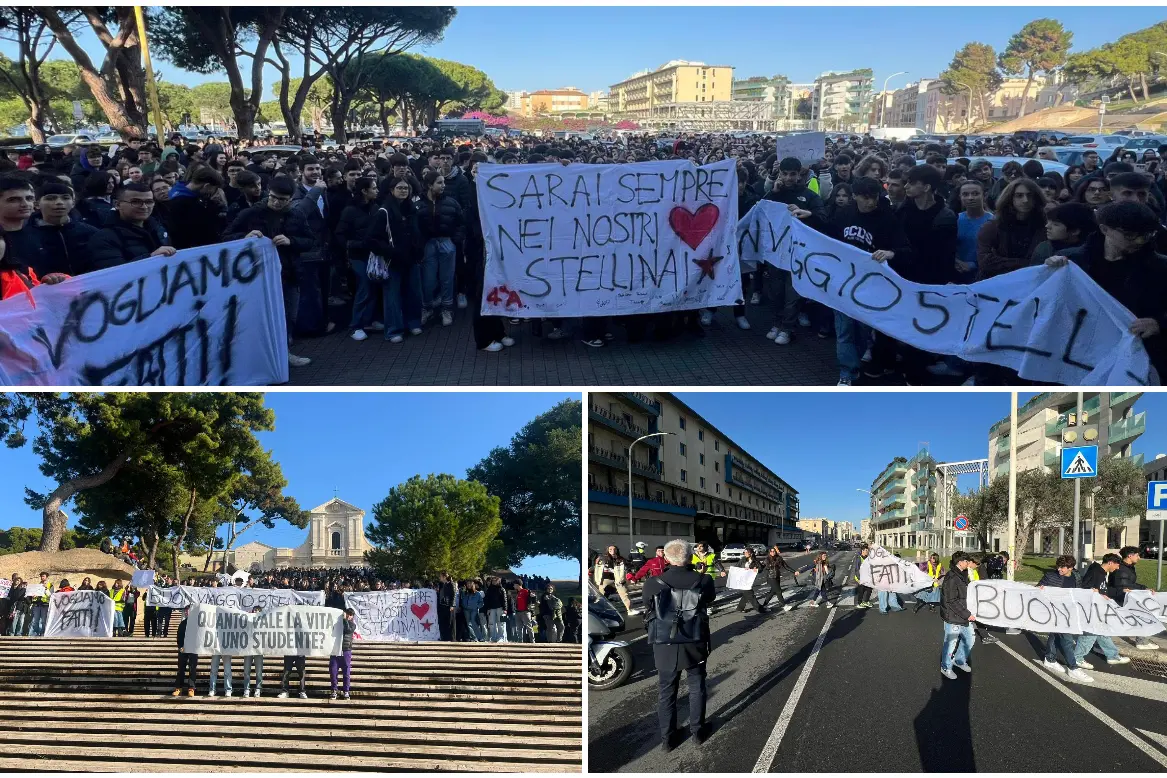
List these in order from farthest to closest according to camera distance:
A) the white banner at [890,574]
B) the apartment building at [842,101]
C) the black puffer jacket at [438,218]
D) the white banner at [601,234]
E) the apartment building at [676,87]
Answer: the apartment building at [842,101] < the apartment building at [676,87] < the black puffer jacket at [438,218] < the white banner at [601,234] < the white banner at [890,574]

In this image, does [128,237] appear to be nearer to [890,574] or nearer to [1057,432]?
[890,574]

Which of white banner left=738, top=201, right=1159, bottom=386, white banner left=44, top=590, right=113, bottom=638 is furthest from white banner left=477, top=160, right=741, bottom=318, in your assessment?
white banner left=44, top=590, right=113, bottom=638

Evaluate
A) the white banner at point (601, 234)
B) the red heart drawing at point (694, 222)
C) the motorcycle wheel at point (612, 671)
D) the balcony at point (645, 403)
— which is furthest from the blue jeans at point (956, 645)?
the red heart drawing at point (694, 222)

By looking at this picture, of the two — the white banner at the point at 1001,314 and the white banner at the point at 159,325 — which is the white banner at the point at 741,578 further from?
the white banner at the point at 159,325

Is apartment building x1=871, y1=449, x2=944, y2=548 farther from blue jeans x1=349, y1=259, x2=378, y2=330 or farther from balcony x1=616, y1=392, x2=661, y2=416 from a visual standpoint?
blue jeans x1=349, y1=259, x2=378, y2=330

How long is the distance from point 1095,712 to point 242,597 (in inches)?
221

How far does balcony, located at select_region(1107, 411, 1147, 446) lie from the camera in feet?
16.6

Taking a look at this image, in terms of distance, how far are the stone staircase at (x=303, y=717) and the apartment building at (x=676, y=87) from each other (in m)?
23.5

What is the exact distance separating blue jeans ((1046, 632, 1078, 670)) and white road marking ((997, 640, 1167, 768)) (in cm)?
13

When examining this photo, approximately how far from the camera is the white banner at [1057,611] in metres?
5.21

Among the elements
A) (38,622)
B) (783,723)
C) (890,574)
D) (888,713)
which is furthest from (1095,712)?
(38,622)

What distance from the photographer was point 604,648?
16.4 ft

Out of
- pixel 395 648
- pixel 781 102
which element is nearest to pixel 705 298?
pixel 395 648

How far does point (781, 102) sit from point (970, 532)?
59.9m
